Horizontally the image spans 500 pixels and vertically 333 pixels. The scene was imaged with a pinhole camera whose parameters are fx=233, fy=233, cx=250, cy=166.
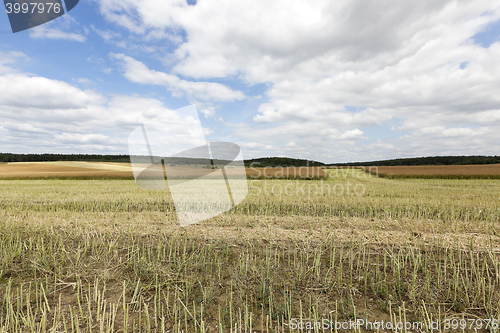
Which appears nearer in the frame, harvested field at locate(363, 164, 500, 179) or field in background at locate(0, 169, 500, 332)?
field in background at locate(0, 169, 500, 332)

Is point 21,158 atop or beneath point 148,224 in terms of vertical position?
atop

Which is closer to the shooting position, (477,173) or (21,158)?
(477,173)

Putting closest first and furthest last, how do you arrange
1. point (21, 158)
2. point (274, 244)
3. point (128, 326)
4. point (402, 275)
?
point (128, 326)
point (402, 275)
point (274, 244)
point (21, 158)

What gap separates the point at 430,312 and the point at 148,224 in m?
7.22

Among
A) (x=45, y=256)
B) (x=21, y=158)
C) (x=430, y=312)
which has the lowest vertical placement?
(x=430, y=312)

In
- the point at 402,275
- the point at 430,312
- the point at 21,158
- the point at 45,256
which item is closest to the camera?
the point at 430,312

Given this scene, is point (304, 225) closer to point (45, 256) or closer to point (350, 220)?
point (350, 220)

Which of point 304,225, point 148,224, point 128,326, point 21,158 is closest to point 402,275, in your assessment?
point 304,225

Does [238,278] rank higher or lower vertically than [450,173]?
lower

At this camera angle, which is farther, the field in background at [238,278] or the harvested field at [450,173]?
the harvested field at [450,173]

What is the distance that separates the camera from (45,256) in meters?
4.82

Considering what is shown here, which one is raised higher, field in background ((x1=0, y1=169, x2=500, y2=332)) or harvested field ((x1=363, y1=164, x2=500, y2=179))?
harvested field ((x1=363, y1=164, x2=500, y2=179))

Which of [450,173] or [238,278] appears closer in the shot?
[238,278]

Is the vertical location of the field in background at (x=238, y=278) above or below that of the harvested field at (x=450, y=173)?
below
